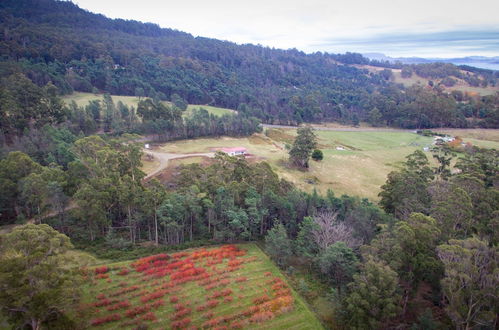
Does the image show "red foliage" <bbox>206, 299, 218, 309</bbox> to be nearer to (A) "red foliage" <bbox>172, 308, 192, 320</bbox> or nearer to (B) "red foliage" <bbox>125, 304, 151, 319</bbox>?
(A) "red foliage" <bbox>172, 308, 192, 320</bbox>

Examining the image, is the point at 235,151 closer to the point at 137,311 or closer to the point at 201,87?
the point at 137,311

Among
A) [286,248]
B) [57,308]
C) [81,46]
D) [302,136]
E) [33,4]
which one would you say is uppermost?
[33,4]

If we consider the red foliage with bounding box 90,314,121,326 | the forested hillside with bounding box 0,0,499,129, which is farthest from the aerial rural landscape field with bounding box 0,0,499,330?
the forested hillside with bounding box 0,0,499,129

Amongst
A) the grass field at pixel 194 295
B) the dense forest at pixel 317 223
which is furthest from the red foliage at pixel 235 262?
the dense forest at pixel 317 223

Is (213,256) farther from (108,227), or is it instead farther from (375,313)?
(375,313)

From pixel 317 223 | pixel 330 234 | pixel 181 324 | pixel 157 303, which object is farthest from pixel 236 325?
pixel 317 223

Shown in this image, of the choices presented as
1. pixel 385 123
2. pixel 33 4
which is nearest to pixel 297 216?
pixel 385 123
